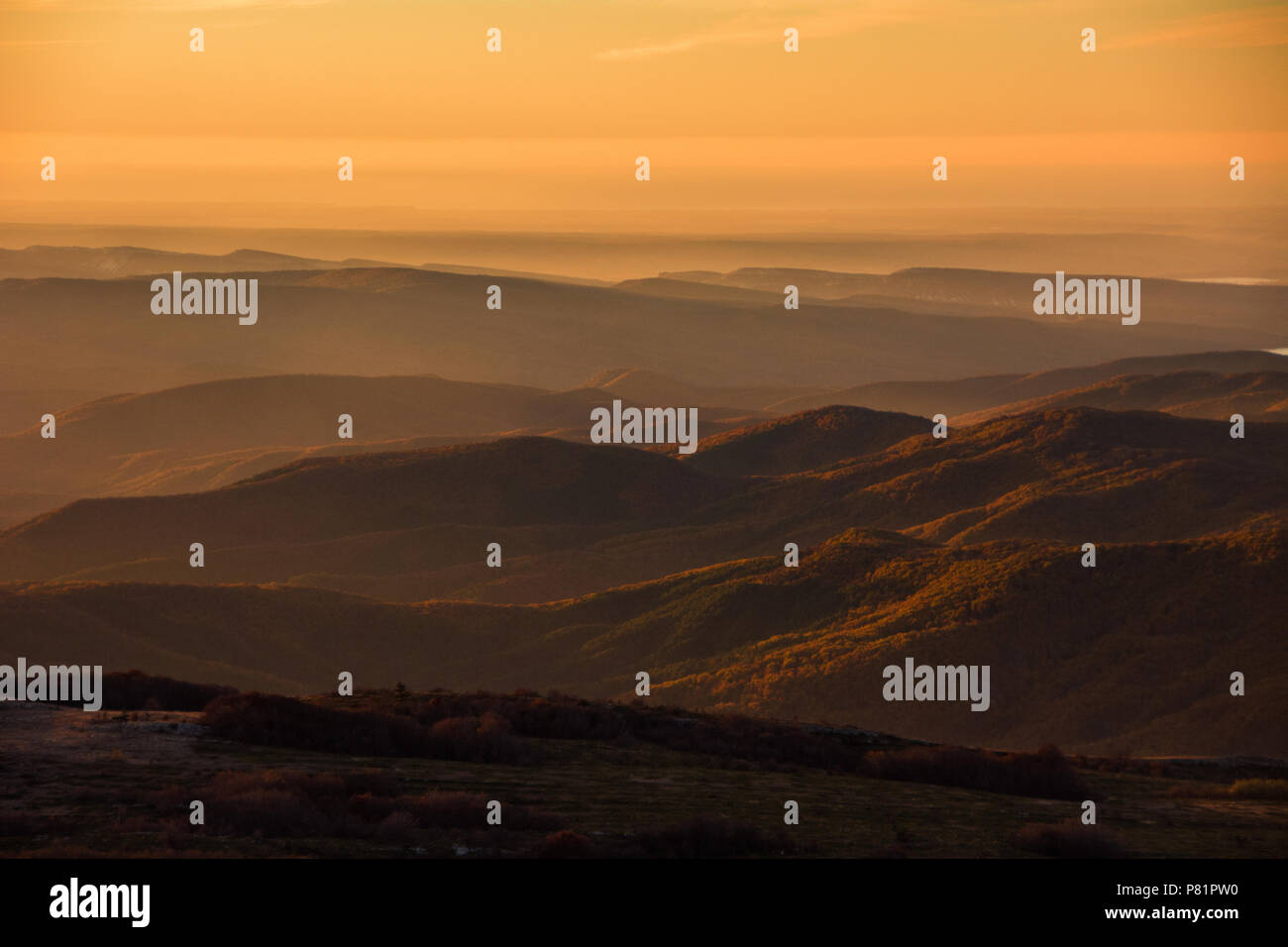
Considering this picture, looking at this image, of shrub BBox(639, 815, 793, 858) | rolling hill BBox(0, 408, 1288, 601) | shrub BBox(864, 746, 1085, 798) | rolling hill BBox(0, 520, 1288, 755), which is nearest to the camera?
shrub BBox(639, 815, 793, 858)

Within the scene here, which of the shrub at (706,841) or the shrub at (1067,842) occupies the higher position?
the shrub at (706,841)

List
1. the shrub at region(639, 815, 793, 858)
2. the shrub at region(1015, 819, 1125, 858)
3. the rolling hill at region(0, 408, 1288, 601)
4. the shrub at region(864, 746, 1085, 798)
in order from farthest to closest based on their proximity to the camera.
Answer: the rolling hill at region(0, 408, 1288, 601)
the shrub at region(864, 746, 1085, 798)
the shrub at region(1015, 819, 1125, 858)
the shrub at region(639, 815, 793, 858)

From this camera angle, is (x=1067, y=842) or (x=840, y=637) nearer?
(x=1067, y=842)

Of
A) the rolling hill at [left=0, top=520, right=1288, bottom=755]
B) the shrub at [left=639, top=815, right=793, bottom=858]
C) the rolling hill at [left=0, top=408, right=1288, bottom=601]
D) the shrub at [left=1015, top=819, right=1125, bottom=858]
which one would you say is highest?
the rolling hill at [left=0, top=408, right=1288, bottom=601]

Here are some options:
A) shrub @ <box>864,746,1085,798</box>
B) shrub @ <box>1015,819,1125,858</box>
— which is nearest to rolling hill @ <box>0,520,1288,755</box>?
shrub @ <box>864,746,1085,798</box>

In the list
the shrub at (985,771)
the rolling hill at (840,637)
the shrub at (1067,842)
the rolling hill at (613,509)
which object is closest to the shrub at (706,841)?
the shrub at (1067,842)

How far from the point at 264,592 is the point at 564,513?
34948mm

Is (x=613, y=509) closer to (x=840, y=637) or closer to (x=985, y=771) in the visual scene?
(x=840, y=637)

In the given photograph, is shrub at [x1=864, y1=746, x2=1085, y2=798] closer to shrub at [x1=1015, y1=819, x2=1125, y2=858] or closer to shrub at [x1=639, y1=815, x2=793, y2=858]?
shrub at [x1=1015, y1=819, x2=1125, y2=858]

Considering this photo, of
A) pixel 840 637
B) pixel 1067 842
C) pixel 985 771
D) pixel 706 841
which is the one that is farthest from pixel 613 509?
pixel 706 841

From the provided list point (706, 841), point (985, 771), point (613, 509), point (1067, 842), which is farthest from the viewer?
point (613, 509)

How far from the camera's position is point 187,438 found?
592 ft

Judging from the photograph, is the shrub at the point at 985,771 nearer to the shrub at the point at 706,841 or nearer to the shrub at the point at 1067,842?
the shrub at the point at 1067,842

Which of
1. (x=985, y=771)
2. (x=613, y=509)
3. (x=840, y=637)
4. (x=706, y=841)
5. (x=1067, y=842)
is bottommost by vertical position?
(x=1067, y=842)
